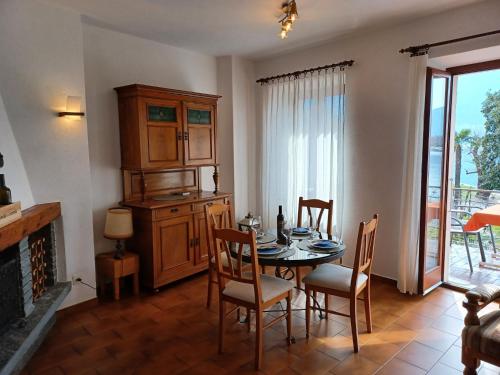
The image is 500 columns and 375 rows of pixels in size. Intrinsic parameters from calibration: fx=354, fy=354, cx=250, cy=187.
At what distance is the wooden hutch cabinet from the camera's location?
339cm

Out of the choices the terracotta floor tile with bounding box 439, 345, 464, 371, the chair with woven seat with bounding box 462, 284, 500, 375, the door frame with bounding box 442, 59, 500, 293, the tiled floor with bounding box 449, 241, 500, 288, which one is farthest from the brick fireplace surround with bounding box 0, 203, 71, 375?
the tiled floor with bounding box 449, 241, 500, 288

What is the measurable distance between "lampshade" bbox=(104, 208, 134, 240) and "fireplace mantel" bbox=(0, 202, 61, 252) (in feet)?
1.55

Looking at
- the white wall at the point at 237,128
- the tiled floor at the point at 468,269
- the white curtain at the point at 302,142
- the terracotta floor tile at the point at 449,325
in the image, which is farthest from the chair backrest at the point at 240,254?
the tiled floor at the point at 468,269

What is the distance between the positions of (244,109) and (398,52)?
6.36 feet

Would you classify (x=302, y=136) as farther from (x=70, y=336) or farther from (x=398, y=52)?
(x=70, y=336)

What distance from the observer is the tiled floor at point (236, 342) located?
229 cm

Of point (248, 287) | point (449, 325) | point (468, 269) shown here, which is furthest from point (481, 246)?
point (248, 287)

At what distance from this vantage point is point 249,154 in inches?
186

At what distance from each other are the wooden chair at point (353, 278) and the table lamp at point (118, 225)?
1.73m

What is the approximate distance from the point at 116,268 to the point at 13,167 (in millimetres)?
1216

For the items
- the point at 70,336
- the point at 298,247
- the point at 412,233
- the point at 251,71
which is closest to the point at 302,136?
the point at 251,71

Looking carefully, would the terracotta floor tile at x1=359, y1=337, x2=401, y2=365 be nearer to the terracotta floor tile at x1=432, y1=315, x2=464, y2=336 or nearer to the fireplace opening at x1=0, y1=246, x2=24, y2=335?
the terracotta floor tile at x1=432, y1=315, x2=464, y2=336

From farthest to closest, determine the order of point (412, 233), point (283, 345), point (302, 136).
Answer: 1. point (302, 136)
2. point (412, 233)
3. point (283, 345)

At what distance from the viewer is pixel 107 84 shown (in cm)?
348
